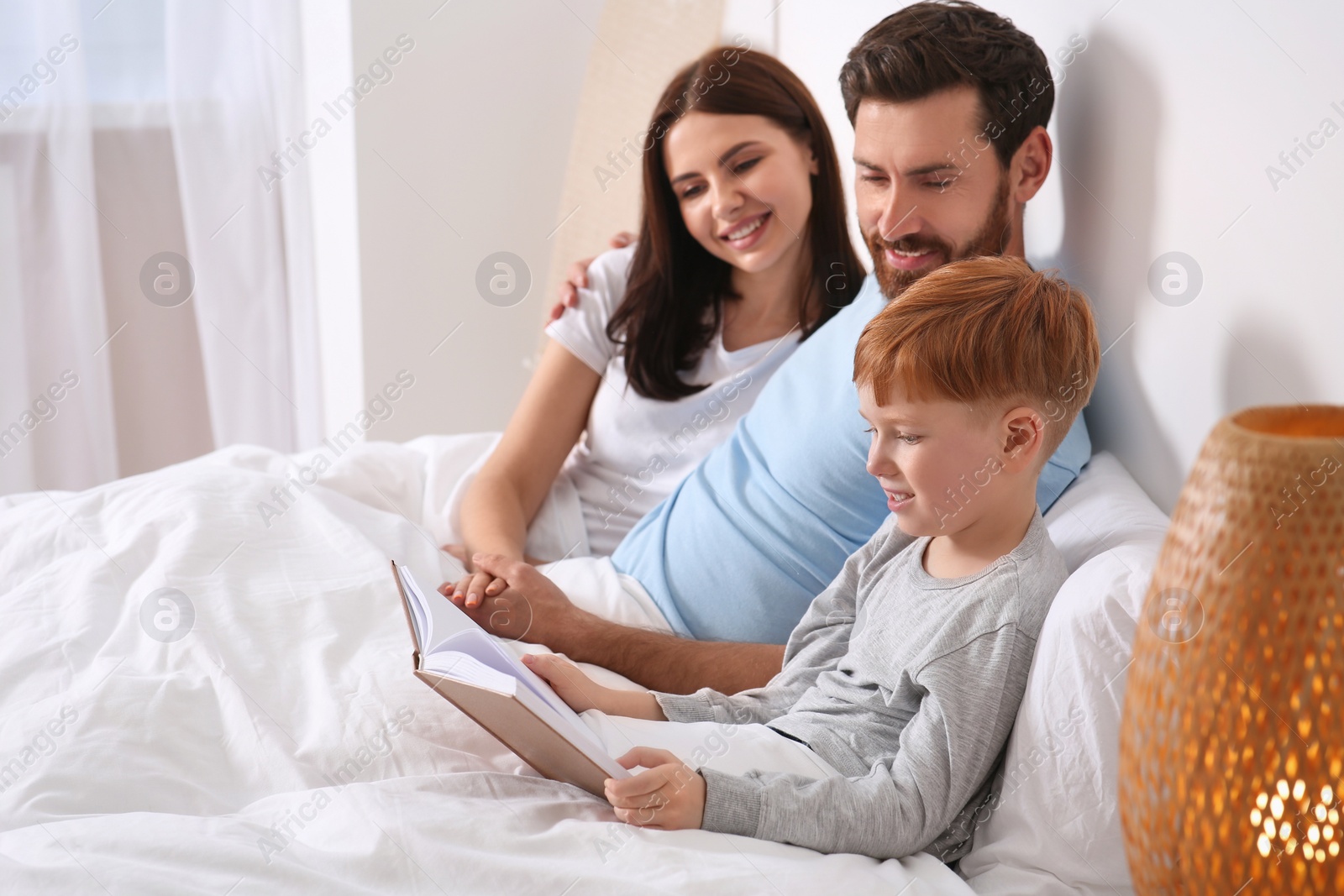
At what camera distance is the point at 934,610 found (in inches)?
39.0

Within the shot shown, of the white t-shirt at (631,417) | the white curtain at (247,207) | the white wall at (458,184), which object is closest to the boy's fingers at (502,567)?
the white t-shirt at (631,417)

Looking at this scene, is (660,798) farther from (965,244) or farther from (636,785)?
(965,244)

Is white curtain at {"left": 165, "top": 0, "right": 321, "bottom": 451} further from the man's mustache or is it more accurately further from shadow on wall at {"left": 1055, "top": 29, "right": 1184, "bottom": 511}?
shadow on wall at {"left": 1055, "top": 29, "right": 1184, "bottom": 511}

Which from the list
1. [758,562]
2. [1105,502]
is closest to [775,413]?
[758,562]

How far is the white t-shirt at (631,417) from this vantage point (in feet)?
5.58

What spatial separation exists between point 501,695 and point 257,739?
0.31 meters

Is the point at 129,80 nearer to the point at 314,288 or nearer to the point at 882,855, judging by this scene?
the point at 314,288

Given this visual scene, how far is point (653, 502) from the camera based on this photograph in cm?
173

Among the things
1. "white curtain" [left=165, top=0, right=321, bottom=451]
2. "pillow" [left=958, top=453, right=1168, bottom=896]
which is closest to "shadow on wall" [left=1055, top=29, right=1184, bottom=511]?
"pillow" [left=958, top=453, right=1168, bottom=896]

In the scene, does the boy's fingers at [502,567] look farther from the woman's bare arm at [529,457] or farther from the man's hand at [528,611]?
the woman's bare arm at [529,457]

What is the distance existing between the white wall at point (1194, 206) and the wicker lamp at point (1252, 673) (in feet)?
0.83

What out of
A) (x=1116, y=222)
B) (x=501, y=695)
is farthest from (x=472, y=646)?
(x=1116, y=222)

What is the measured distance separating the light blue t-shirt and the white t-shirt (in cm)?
21

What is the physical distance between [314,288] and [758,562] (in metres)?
1.86
